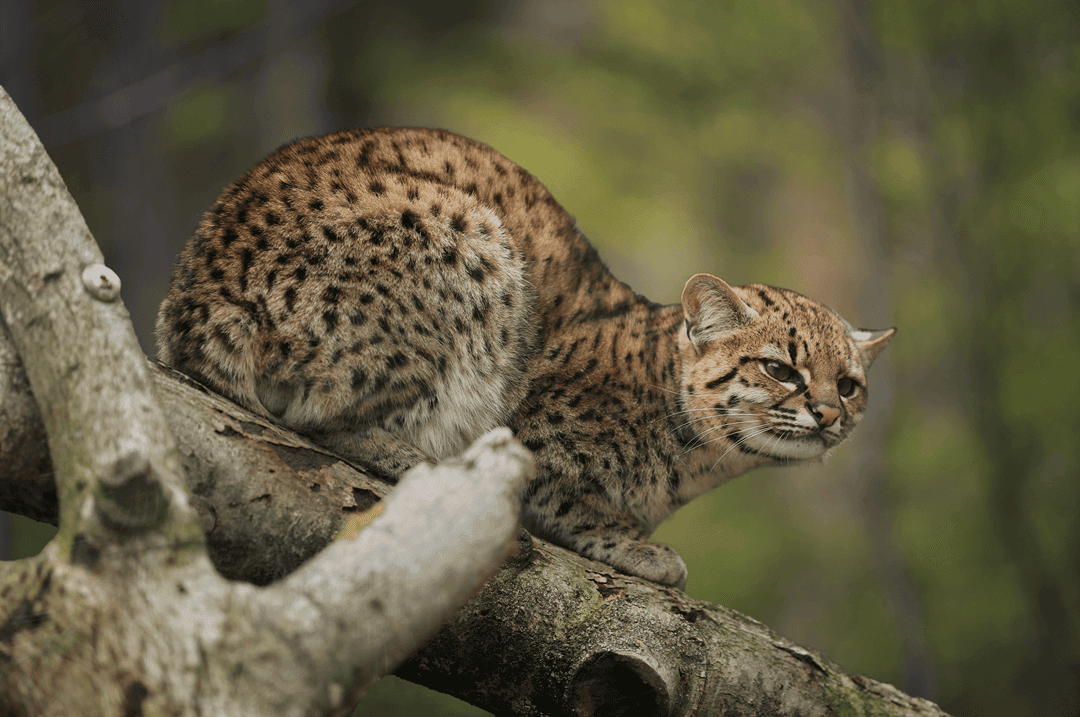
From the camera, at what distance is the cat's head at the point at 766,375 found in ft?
11.3

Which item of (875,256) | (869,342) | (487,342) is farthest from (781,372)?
(875,256)

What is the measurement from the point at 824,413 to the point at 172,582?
A: 267cm

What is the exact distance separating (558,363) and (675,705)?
1569mm

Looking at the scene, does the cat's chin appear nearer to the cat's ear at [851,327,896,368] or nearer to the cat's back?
the cat's ear at [851,327,896,368]

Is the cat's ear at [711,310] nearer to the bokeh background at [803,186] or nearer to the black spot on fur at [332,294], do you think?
the black spot on fur at [332,294]

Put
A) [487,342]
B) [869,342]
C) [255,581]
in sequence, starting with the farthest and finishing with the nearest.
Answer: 1. [869,342]
2. [487,342]
3. [255,581]

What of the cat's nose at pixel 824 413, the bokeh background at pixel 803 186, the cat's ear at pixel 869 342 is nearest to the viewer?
the cat's nose at pixel 824 413

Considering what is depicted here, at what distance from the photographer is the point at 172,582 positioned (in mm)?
1686

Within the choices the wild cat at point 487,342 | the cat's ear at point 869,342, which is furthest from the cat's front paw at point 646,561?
the cat's ear at point 869,342

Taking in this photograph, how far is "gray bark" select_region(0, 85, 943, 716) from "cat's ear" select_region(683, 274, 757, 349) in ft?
4.81

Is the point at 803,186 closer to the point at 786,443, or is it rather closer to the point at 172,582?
the point at 786,443

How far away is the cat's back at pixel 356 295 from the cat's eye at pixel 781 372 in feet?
3.73

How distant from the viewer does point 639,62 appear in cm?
942

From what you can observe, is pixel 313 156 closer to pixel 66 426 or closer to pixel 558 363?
pixel 558 363
